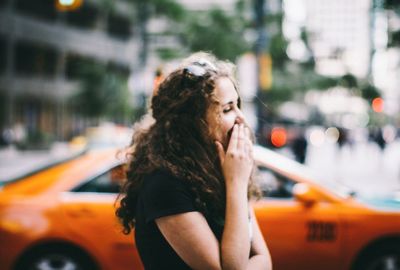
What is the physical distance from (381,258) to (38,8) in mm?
44326

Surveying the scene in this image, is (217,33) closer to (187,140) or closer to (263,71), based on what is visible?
(263,71)

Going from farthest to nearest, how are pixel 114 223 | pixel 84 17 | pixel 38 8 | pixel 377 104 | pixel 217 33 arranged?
pixel 84 17, pixel 38 8, pixel 217 33, pixel 377 104, pixel 114 223

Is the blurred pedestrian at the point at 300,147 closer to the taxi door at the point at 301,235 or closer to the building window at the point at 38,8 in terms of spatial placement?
the taxi door at the point at 301,235

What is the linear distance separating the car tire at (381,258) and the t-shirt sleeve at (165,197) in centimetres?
357

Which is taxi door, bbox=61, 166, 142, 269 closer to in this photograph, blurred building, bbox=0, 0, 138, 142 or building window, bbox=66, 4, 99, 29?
blurred building, bbox=0, 0, 138, 142

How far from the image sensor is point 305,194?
4.96 metres

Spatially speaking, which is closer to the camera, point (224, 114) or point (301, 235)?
point (224, 114)

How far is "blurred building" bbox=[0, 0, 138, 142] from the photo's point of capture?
4228cm

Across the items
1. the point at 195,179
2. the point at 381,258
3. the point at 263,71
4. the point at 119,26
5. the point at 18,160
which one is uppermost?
the point at 119,26

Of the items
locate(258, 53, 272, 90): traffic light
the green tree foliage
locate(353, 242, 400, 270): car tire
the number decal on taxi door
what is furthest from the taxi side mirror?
the green tree foliage

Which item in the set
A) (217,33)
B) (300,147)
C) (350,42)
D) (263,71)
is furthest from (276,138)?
(350,42)

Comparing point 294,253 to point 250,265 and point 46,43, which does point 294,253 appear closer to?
point 250,265

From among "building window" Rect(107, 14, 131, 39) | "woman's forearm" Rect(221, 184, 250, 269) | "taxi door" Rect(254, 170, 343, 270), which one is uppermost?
"building window" Rect(107, 14, 131, 39)

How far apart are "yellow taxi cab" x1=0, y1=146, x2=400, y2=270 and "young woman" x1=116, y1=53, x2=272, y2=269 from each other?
2746 millimetres
